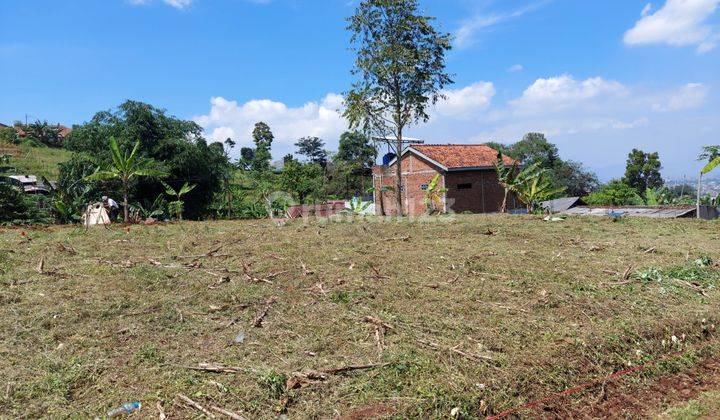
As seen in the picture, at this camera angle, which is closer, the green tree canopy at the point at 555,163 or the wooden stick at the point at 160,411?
the wooden stick at the point at 160,411

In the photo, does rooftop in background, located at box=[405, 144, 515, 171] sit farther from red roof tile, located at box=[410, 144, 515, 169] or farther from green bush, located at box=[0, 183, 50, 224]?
green bush, located at box=[0, 183, 50, 224]

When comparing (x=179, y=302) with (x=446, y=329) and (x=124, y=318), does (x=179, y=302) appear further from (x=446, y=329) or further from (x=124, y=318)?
(x=446, y=329)

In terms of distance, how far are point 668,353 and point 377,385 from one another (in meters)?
3.01

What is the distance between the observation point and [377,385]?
3.45 metres

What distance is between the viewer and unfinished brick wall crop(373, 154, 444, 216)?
2217 cm

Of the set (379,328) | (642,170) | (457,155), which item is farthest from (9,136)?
(642,170)

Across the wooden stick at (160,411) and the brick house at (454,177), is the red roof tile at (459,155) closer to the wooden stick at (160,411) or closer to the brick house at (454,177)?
the brick house at (454,177)

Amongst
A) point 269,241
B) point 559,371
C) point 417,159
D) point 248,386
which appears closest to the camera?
point 248,386

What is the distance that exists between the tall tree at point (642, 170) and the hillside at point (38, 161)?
40.3 m

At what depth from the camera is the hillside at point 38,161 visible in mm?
25719

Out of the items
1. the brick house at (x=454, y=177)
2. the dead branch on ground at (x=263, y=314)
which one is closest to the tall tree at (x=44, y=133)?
the brick house at (x=454, y=177)

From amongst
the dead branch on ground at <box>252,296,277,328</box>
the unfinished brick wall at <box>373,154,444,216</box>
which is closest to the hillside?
the unfinished brick wall at <box>373,154,444,216</box>

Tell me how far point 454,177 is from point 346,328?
17.7 metres

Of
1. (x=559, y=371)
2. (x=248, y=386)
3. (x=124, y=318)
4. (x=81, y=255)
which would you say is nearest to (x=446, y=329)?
(x=559, y=371)
